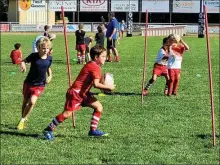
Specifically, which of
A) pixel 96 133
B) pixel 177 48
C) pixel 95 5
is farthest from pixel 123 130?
pixel 95 5

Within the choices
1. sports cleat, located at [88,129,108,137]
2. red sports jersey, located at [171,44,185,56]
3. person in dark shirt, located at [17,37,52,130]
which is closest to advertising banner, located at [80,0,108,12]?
red sports jersey, located at [171,44,185,56]

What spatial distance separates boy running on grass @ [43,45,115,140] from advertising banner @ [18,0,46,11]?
194 feet

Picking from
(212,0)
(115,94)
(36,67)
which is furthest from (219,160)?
(212,0)

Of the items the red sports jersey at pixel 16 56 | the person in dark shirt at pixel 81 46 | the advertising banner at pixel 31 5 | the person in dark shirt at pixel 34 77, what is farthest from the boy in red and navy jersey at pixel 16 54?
the advertising banner at pixel 31 5

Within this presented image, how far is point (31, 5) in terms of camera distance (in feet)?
218

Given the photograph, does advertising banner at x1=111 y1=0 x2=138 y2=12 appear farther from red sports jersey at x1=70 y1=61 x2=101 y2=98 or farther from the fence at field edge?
red sports jersey at x1=70 y1=61 x2=101 y2=98

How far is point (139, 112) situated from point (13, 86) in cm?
539

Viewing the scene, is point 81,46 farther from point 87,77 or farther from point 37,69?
point 87,77

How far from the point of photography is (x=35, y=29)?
60.0m

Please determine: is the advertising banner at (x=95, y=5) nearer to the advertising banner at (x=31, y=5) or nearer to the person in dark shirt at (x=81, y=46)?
the advertising banner at (x=31, y=5)

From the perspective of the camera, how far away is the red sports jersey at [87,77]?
8.36 meters

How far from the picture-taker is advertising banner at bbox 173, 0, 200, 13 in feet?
216

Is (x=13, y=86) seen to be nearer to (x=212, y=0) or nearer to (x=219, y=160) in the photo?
(x=219, y=160)

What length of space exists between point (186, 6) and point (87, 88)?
59.2 m
